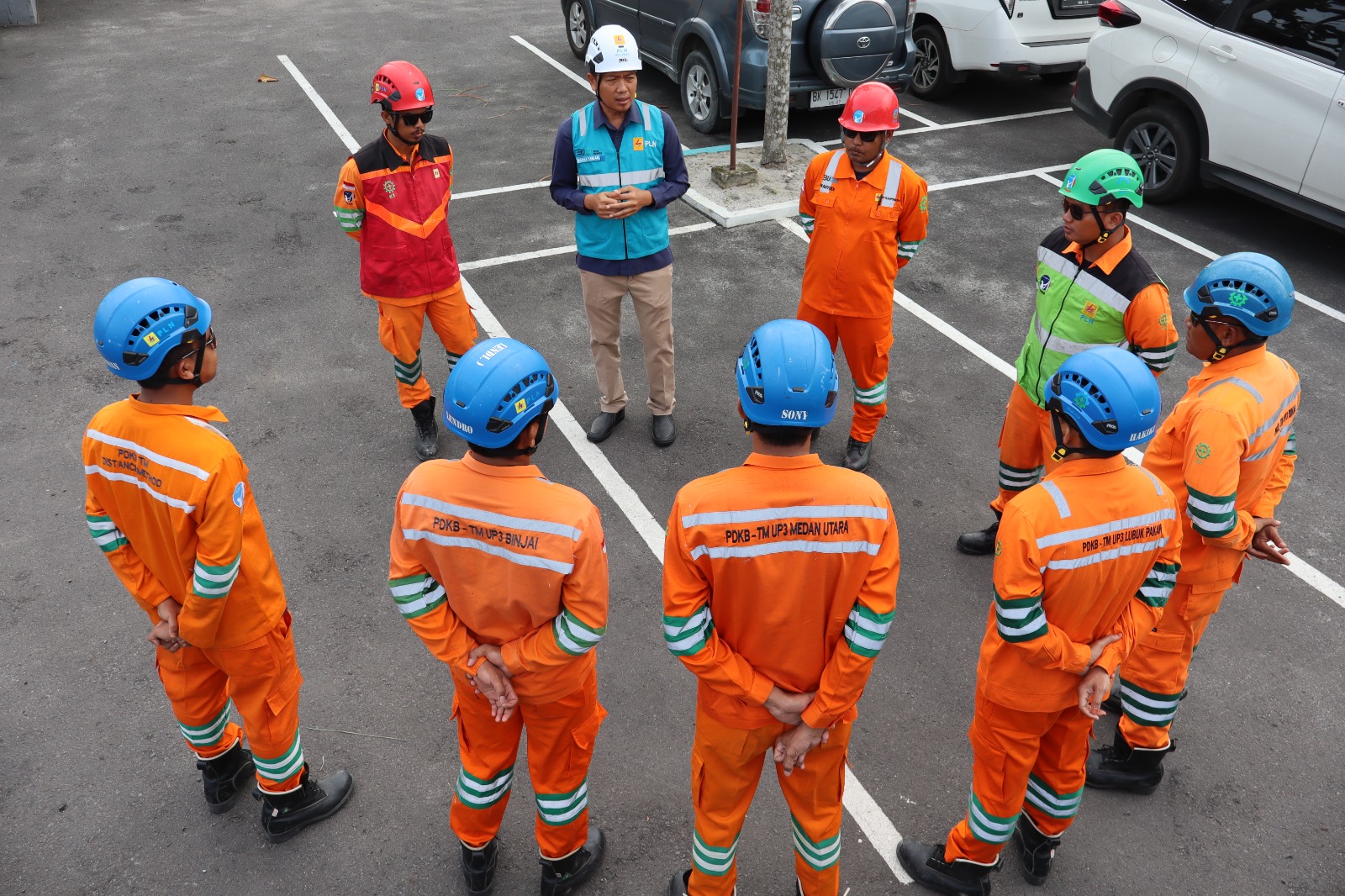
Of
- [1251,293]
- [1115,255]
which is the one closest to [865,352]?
[1115,255]

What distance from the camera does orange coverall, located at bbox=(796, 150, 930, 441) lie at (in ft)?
16.8

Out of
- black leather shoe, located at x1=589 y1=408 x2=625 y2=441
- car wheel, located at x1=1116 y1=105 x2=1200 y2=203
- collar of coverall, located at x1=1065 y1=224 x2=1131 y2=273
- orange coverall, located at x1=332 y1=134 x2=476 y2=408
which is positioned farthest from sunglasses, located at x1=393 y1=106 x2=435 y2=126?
car wheel, located at x1=1116 y1=105 x2=1200 y2=203

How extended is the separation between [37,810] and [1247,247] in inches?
361

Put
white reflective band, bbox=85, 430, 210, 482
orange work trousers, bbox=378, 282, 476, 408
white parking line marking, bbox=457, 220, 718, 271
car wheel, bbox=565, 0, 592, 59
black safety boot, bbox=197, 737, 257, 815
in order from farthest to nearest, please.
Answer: car wheel, bbox=565, 0, 592, 59 → white parking line marking, bbox=457, 220, 718, 271 → orange work trousers, bbox=378, 282, 476, 408 → black safety boot, bbox=197, 737, 257, 815 → white reflective band, bbox=85, 430, 210, 482

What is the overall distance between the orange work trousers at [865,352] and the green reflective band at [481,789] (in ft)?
10.4

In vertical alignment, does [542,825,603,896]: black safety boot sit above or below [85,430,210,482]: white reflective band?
below

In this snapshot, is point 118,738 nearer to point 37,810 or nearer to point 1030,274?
point 37,810

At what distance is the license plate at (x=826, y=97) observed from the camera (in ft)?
31.4

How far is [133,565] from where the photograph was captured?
317cm

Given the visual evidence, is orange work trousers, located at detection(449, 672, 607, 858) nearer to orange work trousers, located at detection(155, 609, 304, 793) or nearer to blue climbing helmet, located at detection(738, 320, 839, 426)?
orange work trousers, located at detection(155, 609, 304, 793)

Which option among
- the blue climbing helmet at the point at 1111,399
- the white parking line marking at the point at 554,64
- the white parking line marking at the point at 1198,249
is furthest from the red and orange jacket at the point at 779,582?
the white parking line marking at the point at 554,64

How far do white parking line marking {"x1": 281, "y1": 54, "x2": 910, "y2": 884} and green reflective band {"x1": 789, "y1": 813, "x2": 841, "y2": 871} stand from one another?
0.67m

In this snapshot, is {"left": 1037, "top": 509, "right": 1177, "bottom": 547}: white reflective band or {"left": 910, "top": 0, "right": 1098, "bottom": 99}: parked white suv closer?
{"left": 1037, "top": 509, "right": 1177, "bottom": 547}: white reflective band

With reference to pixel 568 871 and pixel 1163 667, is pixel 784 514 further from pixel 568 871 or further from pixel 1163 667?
pixel 1163 667
